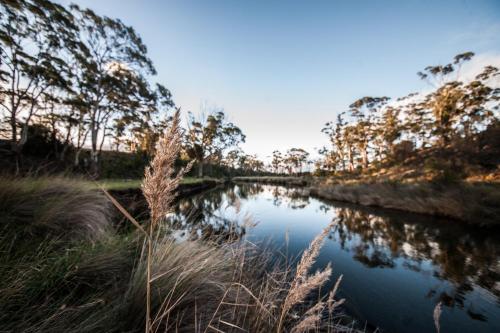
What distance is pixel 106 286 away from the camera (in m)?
1.92

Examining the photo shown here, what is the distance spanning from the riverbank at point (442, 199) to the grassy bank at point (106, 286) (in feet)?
31.7

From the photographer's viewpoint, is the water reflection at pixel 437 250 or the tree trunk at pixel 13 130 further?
the tree trunk at pixel 13 130

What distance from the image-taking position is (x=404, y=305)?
3.40m

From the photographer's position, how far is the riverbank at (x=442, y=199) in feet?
23.7

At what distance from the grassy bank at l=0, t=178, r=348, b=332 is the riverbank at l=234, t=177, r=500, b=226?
9.67m

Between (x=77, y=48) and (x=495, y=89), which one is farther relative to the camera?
(x=495, y=89)

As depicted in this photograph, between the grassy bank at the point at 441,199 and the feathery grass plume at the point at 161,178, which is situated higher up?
the feathery grass plume at the point at 161,178

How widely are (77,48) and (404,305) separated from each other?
21617 mm

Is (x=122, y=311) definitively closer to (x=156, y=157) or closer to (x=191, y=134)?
(x=156, y=157)

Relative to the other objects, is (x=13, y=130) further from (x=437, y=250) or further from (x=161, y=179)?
(x=437, y=250)

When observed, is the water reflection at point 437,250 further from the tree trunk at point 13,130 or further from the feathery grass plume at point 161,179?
the tree trunk at point 13,130

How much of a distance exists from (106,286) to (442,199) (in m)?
13.3

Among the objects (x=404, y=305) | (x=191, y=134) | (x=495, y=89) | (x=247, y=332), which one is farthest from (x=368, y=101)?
(x=247, y=332)

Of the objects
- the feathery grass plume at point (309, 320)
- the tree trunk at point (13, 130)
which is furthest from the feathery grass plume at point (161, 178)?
the tree trunk at point (13, 130)
